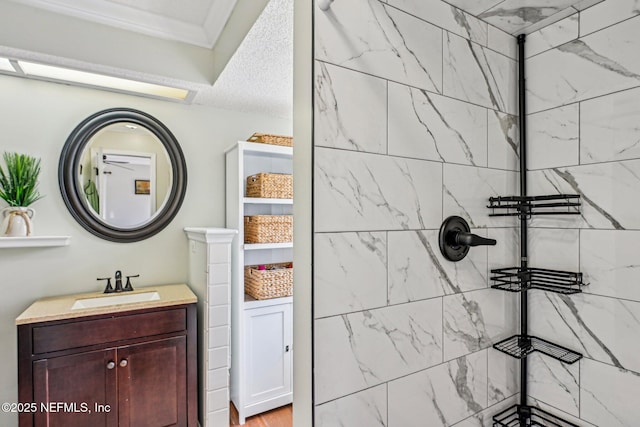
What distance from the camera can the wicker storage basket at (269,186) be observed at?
2248 mm

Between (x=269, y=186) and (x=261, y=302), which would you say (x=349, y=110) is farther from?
(x=261, y=302)

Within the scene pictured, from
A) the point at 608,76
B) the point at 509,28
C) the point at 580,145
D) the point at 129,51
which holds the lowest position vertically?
the point at 580,145

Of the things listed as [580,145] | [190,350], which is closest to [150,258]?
[190,350]

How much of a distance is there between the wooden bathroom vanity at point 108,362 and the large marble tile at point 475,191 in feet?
5.17

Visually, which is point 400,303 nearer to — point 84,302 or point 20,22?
point 84,302

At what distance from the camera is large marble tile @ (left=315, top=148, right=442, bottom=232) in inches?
34.3

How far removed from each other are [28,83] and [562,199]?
279 cm

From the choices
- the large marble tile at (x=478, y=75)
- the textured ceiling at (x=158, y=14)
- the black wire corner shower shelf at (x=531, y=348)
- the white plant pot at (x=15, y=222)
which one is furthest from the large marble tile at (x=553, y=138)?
the white plant pot at (x=15, y=222)

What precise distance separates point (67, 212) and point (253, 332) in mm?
1379

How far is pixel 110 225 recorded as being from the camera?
214 cm

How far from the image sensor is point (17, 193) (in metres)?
1.86

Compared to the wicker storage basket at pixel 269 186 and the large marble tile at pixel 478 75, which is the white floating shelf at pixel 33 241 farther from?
the large marble tile at pixel 478 75

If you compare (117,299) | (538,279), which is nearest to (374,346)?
(538,279)

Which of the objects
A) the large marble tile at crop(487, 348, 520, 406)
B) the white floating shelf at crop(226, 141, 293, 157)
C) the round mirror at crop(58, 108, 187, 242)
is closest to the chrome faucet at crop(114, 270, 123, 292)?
the round mirror at crop(58, 108, 187, 242)
